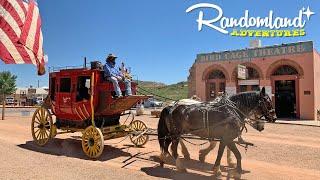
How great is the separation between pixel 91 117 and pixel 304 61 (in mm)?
20295

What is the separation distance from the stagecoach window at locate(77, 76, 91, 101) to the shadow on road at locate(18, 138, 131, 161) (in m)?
1.75

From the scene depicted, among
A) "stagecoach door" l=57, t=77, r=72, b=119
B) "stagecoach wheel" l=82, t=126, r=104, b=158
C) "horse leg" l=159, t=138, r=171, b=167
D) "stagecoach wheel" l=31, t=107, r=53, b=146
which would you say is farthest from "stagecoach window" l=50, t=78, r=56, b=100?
"horse leg" l=159, t=138, r=171, b=167

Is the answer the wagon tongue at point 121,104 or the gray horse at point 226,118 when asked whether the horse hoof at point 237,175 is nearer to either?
the gray horse at point 226,118

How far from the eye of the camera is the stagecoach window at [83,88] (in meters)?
10.9

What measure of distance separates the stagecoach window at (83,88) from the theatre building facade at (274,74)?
58.1 feet

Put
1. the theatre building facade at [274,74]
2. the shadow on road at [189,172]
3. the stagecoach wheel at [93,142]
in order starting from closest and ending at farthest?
the shadow on road at [189,172] < the stagecoach wheel at [93,142] < the theatre building facade at [274,74]

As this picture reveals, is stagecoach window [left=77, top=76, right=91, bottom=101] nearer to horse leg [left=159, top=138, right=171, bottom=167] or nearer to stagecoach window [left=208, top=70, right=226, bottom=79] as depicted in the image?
horse leg [left=159, top=138, right=171, bottom=167]

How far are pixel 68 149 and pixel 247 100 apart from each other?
6.26m

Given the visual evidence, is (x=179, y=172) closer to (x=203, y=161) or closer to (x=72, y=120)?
(x=203, y=161)

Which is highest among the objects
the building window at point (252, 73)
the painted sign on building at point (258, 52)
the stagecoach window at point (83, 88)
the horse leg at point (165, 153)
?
the painted sign on building at point (258, 52)

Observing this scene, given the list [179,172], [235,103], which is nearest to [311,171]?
[235,103]

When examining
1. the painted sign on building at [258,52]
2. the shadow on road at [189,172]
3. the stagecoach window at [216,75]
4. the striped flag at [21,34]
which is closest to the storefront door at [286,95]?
the painted sign on building at [258,52]

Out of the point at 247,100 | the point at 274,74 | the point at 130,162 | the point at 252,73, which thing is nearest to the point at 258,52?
the point at 252,73

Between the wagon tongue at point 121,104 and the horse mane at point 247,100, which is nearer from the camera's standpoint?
the horse mane at point 247,100
